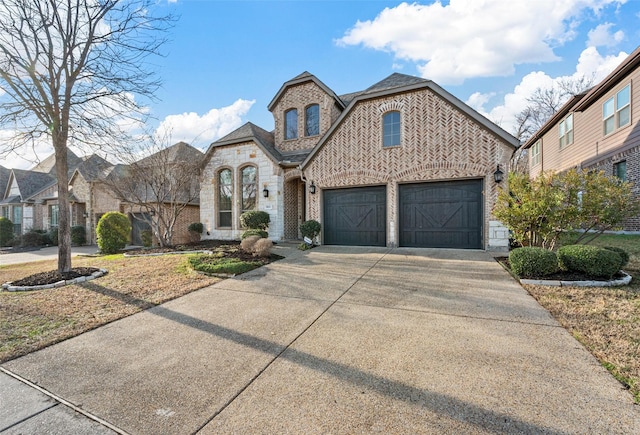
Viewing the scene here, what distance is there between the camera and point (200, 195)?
14.3 meters

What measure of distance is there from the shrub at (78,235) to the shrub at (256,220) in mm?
12897

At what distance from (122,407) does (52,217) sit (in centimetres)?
2521

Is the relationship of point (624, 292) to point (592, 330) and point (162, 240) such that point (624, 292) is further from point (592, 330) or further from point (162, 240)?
point (162, 240)

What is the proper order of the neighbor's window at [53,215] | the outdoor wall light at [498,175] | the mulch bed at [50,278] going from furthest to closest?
the neighbor's window at [53,215] < the outdoor wall light at [498,175] < the mulch bed at [50,278]

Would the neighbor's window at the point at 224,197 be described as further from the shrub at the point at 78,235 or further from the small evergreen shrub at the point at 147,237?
the shrub at the point at 78,235

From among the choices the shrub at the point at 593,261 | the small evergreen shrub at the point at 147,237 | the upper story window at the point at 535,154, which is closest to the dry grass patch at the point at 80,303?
the shrub at the point at 593,261

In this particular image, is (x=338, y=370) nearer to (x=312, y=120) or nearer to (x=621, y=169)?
(x=312, y=120)

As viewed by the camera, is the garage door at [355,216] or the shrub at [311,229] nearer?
the garage door at [355,216]

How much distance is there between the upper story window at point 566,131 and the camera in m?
15.1

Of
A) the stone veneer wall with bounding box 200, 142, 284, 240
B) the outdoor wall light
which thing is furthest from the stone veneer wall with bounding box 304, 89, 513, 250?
the stone veneer wall with bounding box 200, 142, 284, 240

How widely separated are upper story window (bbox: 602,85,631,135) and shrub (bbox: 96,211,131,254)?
22246mm

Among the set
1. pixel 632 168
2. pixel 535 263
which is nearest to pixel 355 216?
pixel 535 263

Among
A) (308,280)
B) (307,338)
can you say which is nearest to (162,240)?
(308,280)

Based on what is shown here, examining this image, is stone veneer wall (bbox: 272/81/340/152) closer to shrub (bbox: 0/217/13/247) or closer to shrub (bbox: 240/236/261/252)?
shrub (bbox: 240/236/261/252)
